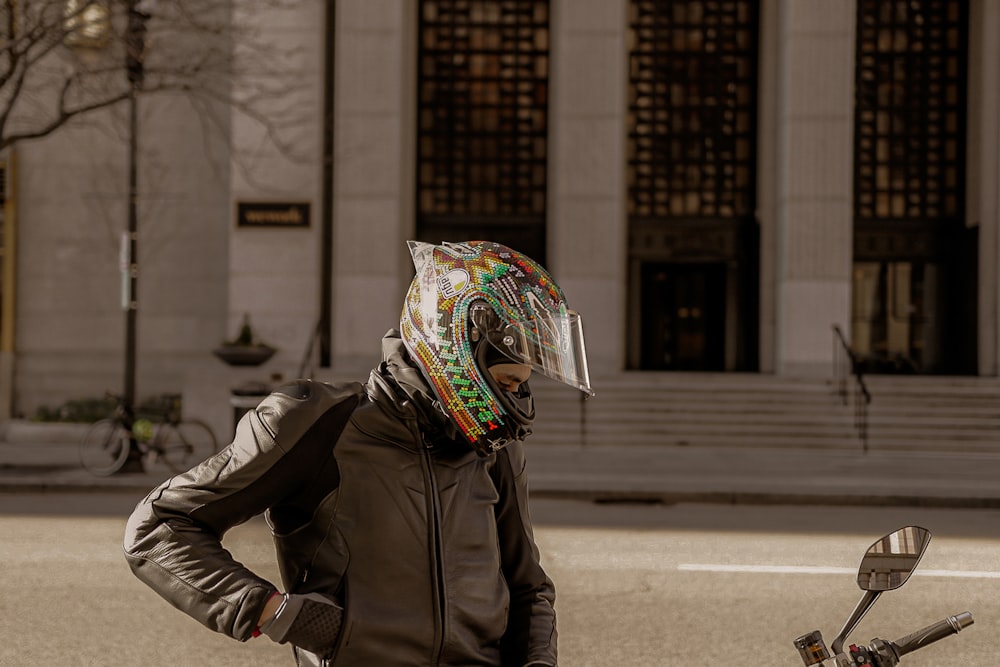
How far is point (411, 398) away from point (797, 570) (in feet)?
21.7

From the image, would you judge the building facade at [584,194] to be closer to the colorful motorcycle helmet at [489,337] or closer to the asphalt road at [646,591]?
the asphalt road at [646,591]

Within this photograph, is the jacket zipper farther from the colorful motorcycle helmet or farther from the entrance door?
the entrance door

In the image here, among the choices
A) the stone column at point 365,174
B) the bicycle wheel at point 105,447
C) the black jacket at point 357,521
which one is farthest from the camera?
the stone column at point 365,174

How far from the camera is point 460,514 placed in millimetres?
2186

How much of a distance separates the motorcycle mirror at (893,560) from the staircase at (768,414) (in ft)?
47.7

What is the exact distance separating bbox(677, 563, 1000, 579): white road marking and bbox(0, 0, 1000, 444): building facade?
12178 mm

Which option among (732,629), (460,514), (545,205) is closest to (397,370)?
(460,514)

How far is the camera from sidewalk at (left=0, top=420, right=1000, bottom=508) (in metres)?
12.3

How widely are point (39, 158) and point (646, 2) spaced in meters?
13.4

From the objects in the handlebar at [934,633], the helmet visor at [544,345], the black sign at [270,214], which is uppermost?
the black sign at [270,214]

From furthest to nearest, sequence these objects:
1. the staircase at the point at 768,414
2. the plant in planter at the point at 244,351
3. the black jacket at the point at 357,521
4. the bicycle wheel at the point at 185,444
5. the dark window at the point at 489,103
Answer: the dark window at the point at 489,103, the plant in planter at the point at 244,351, the staircase at the point at 768,414, the bicycle wheel at the point at 185,444, the black jacket at the point at 357,521

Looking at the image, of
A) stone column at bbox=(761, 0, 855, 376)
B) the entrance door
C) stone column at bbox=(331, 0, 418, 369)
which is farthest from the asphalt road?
the entrance door

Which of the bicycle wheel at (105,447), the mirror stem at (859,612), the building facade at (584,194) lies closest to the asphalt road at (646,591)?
the bicycle wheel at (105,447)

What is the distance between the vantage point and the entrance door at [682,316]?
78.3 ft
